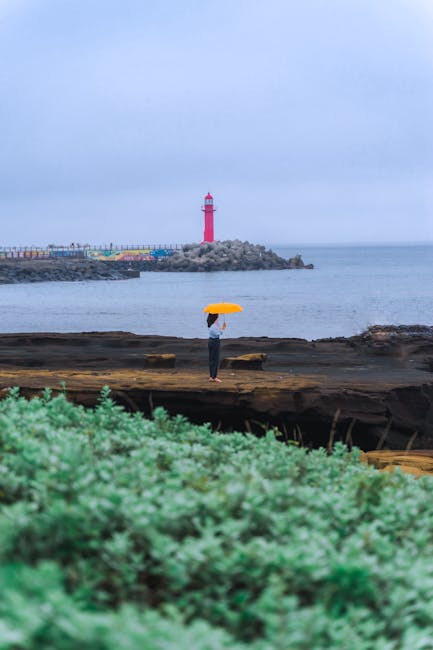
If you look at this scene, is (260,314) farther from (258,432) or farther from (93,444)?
(93,444)

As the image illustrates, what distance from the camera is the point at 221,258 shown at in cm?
12688

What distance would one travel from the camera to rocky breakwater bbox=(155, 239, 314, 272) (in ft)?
415

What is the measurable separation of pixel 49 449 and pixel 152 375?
6988mm

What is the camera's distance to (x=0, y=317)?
61750mm

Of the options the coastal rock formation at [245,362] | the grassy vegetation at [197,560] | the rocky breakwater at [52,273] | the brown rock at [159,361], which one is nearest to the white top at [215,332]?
the coastal rock formation at [245,362]

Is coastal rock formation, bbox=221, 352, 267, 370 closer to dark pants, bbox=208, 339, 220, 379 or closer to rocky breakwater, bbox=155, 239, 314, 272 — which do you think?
dark pants, bbox=208, 339, 220, 379

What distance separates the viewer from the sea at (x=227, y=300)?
52812 mm

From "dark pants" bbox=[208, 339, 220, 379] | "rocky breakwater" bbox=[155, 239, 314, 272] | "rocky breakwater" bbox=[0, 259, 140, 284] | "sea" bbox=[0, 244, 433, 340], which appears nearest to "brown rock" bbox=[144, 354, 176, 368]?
"dark pants" bbox=[208, 339, 220, 379]

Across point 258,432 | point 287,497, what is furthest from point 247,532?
point 258,432

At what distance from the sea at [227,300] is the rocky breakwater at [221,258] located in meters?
9.50

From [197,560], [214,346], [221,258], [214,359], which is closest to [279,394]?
[214,359]

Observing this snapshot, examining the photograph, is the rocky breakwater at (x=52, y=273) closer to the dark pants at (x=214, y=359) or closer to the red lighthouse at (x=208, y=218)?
the red lighthouse at (x=208, y=218)

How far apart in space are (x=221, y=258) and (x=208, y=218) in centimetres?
766

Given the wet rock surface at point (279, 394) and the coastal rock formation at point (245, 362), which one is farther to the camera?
the coastal rock formation at point (245, 362)
